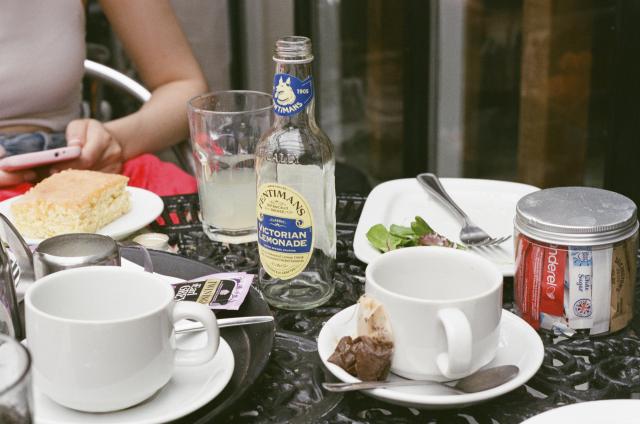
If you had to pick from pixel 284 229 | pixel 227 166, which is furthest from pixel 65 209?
pixel 284 229

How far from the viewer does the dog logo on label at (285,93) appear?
942mm

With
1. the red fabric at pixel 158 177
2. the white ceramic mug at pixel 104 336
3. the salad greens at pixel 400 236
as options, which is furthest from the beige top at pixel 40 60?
the white ceramic mug at pixel 104 336

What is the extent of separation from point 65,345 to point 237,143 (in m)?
0.56

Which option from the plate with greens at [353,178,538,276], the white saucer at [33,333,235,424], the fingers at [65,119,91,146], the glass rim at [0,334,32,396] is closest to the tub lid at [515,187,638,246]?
the plate with greens at [353,178,538,276]

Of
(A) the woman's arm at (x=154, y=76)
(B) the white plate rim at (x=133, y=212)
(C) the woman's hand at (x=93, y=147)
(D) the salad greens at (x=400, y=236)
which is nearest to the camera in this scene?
(D) the salad greens at (x=400, y=236)

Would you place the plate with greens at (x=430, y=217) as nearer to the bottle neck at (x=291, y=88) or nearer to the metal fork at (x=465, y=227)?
the metal fork at (x=465, y=227)

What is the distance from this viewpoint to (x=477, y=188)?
52.2 inches

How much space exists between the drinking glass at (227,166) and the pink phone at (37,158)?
328 millimetres

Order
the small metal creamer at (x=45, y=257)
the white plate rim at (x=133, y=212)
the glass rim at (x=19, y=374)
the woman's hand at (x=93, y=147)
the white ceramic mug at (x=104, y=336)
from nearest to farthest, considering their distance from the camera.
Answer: the glass rim at (x=19, y=374) → the white ceramic mug at (x=104, y=336) → the small metal creamer at (x=45, y=257) → the white plate rim at (x=133, y=212) → the woman's hand at (x=93, y=147)

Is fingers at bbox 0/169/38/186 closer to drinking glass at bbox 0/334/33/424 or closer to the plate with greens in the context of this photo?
the plate with greens

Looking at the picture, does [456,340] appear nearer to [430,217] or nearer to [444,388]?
[444,388]

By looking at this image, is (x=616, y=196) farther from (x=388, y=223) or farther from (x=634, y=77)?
(x=634, y=77)

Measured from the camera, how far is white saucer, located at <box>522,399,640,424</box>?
0.73 meters

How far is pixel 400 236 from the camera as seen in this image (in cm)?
111
